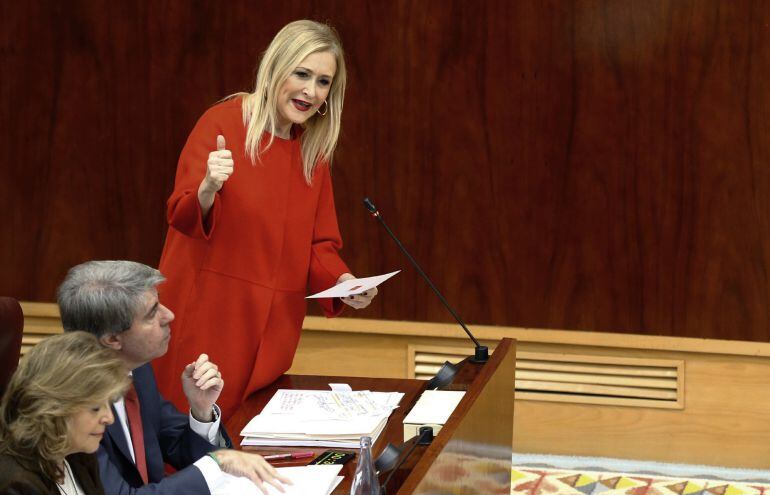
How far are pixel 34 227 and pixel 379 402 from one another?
8.74 ft

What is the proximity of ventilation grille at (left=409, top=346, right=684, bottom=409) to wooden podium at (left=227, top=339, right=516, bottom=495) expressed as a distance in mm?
1540

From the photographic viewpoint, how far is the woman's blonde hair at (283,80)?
3135 mm

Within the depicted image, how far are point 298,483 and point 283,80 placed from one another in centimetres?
116

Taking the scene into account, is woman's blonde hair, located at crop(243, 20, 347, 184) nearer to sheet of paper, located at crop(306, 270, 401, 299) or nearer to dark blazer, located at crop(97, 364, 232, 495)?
sheet of paper, located at crop(306, 270, 401, 299)

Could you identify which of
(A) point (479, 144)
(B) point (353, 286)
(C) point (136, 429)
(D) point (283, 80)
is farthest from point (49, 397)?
(A) point (479, 144)

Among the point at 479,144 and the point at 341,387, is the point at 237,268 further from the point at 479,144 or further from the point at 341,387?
the point at 479,144

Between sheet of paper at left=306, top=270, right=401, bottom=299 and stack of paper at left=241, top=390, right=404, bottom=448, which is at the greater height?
sheet of paper at left=306, top=270, right=401, bottom=299

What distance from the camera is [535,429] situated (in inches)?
192

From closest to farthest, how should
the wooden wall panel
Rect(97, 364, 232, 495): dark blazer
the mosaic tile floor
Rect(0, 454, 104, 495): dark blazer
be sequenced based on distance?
Rect(0, 454, 104, 495): dark blazer
Rect(97, 364, 232, 495): dark blazer
the mosaic tile floor
the wooden wall panel

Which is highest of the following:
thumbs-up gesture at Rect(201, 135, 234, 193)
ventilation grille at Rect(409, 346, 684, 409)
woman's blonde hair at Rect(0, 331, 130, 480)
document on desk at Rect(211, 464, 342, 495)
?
thumbs-up gesture at Rect(201, 135, 234, 193)

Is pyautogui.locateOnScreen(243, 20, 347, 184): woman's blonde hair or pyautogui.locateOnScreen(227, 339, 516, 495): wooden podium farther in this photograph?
pyautogui.locateOnScreen(243, 20, 347, 184): woman's blonde hair

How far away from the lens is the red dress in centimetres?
307

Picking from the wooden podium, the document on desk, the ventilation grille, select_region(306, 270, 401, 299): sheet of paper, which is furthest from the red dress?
the ventilation grille

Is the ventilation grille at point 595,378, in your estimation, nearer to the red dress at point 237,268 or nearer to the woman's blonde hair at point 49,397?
the red dress at point 237,268
